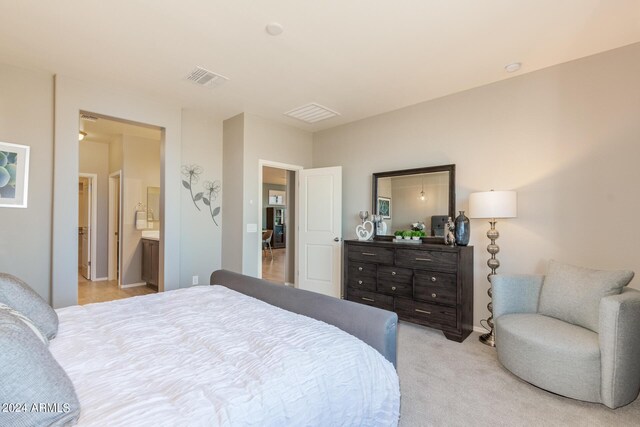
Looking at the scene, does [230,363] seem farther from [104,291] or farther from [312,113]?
[104,291]

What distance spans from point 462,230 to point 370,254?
3.44ft

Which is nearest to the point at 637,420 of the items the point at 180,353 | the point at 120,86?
the point at 180,353

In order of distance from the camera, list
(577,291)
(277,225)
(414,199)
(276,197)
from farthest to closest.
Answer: (276,197) → (277,225) → (414,199) → (577,291)

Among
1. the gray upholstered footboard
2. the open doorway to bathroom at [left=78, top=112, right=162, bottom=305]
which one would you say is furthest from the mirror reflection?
the gray upholstered footboard

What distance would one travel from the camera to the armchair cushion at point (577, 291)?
215cm

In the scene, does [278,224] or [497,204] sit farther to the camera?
[278,224]

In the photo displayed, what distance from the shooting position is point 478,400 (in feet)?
6.63

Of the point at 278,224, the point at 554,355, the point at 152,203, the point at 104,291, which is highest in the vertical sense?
the point at 152,203

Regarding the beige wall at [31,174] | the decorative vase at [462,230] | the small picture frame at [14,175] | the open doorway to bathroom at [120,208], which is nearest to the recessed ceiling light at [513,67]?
the decorative vase at [462,230]

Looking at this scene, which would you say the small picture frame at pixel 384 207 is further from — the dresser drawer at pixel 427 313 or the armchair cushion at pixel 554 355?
the armchair cushion at pixel 554 355

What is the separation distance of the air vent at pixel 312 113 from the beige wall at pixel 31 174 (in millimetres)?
2632

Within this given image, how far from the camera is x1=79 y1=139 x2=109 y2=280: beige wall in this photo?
5633 millimetres

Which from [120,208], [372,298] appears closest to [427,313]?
[372,298]

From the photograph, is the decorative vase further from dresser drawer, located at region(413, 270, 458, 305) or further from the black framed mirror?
dresser drawer, located at region(413, 270, 458, 305)
